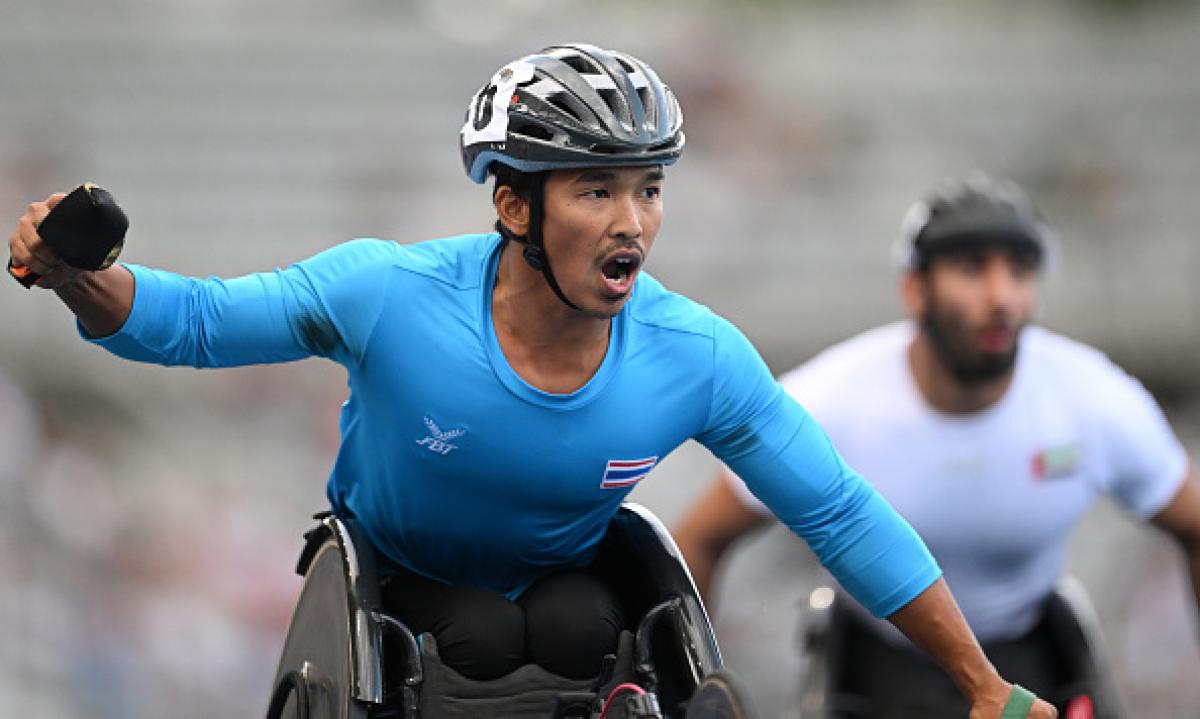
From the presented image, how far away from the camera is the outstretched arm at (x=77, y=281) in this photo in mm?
3686

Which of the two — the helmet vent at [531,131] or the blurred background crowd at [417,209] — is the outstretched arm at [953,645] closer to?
the helmet vent at [531,131]

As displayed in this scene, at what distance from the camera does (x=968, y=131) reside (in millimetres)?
16859

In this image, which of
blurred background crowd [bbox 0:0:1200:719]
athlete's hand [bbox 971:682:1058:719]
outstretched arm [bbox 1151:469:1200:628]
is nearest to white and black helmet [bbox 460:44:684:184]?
athlete's hand [bbox 971:682:1058:719]

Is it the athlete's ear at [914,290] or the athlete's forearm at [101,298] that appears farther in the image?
the athlete's ear at [914,290]

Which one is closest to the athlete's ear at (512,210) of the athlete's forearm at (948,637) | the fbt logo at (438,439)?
the fbt logo at (438,439)

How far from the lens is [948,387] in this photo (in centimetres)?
644

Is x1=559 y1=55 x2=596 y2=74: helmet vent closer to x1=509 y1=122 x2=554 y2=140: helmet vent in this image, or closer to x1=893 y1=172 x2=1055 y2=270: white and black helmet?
x1=509 y1=122 x2=554 y2=140: helmet vent

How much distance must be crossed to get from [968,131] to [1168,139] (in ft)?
6.40

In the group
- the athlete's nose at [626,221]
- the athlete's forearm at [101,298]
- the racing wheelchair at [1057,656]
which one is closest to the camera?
the athlete's forearm at [101,298]

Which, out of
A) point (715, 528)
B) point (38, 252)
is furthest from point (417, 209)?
point (38, 252)

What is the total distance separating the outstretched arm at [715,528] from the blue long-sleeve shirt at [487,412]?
201 cm

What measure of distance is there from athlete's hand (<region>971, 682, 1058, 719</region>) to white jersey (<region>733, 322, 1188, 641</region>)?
2.12m

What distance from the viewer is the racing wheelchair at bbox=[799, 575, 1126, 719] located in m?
6.02

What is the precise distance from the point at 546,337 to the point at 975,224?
2.70 m
